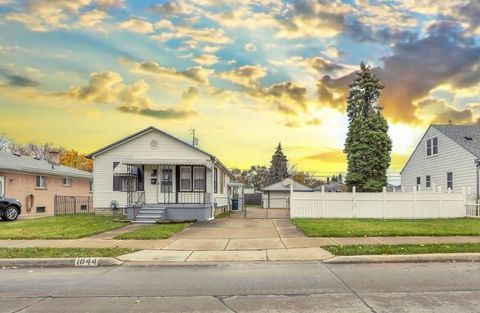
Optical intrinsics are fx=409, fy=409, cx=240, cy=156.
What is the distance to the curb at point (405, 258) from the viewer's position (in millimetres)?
10102

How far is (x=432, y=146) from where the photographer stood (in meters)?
33.2

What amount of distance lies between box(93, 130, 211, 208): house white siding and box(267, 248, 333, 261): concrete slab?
1265 cm

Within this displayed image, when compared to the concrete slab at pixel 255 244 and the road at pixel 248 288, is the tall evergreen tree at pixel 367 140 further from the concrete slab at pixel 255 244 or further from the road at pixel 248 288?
the road at pixel 248 288

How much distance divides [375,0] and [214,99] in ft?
34.6

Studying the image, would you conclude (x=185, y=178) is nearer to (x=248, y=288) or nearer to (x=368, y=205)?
(x=368, y=205)

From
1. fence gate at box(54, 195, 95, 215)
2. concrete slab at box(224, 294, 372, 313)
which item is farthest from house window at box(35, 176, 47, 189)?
concrete slab at box(224, 294, 372, 313)

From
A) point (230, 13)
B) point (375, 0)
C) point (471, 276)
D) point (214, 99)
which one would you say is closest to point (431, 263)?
point (471, 276)

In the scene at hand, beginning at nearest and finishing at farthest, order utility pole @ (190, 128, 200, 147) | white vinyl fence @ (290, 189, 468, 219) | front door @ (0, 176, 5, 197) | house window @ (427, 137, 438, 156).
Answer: white vinyl fence @ (290, 189, 468, 219), front door @ (0, 176, 5, 197), house window @ (427, 137, 438, 156), utility pole @ (190, 128, 200, 147)

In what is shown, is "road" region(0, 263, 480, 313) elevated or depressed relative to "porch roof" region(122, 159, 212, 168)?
depressed

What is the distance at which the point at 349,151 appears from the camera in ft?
93.9

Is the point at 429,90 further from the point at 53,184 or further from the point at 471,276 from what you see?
the point at 53,184

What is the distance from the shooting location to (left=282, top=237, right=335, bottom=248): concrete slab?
40.7 ft

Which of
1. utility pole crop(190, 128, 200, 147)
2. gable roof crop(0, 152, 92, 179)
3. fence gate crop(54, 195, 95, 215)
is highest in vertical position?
utility pole crop(190, 128, 200, 147)

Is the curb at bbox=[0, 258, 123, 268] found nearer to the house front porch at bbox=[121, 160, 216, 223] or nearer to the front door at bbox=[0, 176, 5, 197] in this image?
the house front porch at bbox=[121, 160, 216, 223]
